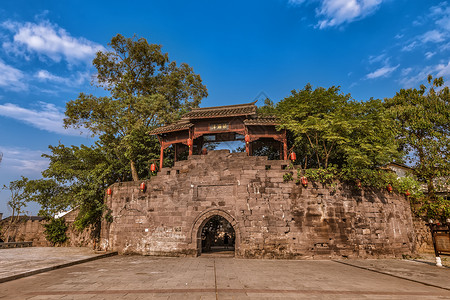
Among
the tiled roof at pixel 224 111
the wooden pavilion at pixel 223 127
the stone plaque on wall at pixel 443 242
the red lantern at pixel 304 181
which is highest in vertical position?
the tiled roof at pixel 224 111

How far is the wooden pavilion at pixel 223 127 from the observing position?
45.6 feet

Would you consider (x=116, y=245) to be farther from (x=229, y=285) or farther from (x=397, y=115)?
(x=397, y=115)

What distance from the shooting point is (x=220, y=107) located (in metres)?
15.3

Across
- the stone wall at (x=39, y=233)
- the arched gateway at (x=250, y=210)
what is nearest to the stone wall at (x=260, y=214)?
the arched gateway at (x=250, y=210)

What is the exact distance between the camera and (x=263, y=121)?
13.8 m

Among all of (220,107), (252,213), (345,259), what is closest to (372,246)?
(345,259)

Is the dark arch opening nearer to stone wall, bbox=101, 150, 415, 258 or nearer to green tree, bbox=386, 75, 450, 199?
stone wall, bbox=101, 150, 415, 258

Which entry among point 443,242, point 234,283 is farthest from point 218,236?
point 443,242

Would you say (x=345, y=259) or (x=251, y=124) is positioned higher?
(x=251, y=124)

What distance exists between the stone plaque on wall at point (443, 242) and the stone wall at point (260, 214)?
2057 millimetres

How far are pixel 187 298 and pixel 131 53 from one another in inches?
757

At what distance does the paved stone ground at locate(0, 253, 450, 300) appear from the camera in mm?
5754

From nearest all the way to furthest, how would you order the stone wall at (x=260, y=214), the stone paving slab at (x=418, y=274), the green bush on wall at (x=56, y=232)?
the stone paving slab at (x=418, y=274) < the stone wall at (x=260, y=214) < the green bush on wall at (x=56, y=232)

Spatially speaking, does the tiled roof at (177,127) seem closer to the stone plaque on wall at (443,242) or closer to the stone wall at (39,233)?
the stone wall at (39,233)
